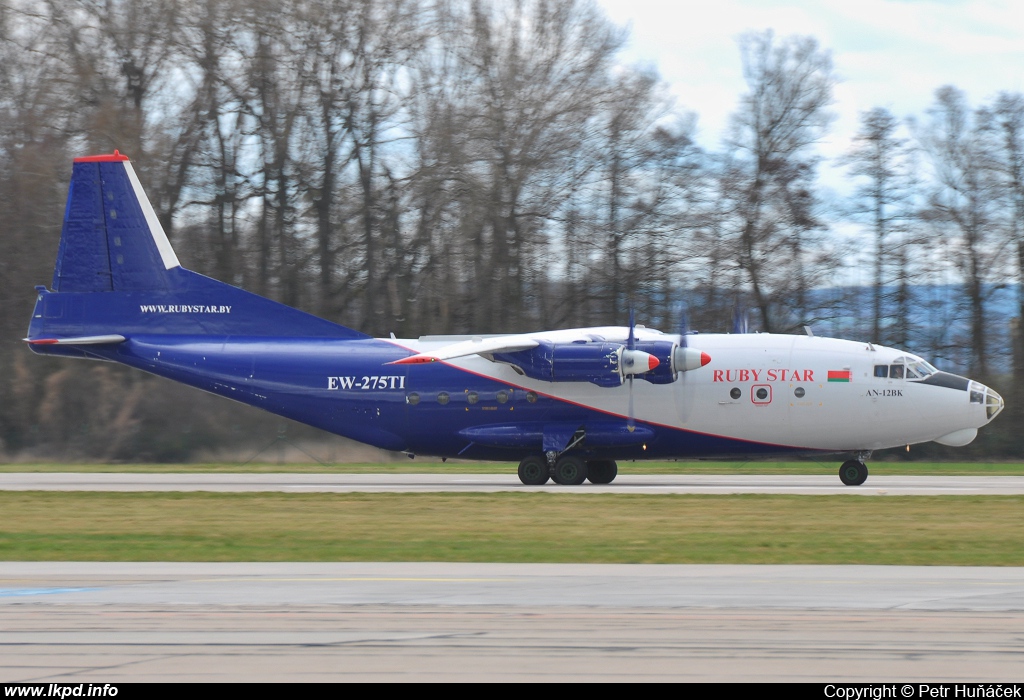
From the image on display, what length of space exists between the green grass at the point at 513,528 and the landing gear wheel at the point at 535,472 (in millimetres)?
3891

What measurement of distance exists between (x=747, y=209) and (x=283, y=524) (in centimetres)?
2812

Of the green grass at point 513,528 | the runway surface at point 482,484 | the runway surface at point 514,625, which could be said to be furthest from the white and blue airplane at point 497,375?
the runway surface at point 514,625

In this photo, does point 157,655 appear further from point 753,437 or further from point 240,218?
point 240,218

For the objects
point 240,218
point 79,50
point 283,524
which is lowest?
point 283,524

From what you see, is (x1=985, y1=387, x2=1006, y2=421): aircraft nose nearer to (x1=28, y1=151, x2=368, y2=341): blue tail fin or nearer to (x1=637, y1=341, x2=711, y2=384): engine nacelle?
(x1=637, y1=341, x2=711, y2=384): engine nacelle

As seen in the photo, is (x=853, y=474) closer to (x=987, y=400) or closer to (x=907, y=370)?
(x=907, y=370)

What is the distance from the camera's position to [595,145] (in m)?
43.7

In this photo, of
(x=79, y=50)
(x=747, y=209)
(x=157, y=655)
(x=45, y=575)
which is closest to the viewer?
(x=157, y=655)

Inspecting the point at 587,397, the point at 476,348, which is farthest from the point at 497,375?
the point at 587,397

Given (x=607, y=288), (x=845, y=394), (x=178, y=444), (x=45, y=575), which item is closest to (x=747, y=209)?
(x=607, y=288)

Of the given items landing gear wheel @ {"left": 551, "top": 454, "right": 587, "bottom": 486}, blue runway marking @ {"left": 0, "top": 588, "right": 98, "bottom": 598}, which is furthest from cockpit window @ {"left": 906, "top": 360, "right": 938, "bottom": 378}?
blue runway marking @ {"left": 0, "top": 588, "right": 98, "bottom": 598}

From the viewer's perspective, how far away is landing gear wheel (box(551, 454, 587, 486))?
28.7 m

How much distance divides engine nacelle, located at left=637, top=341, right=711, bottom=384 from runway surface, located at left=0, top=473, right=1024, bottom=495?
262 centimetres

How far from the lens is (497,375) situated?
95.0 ft
